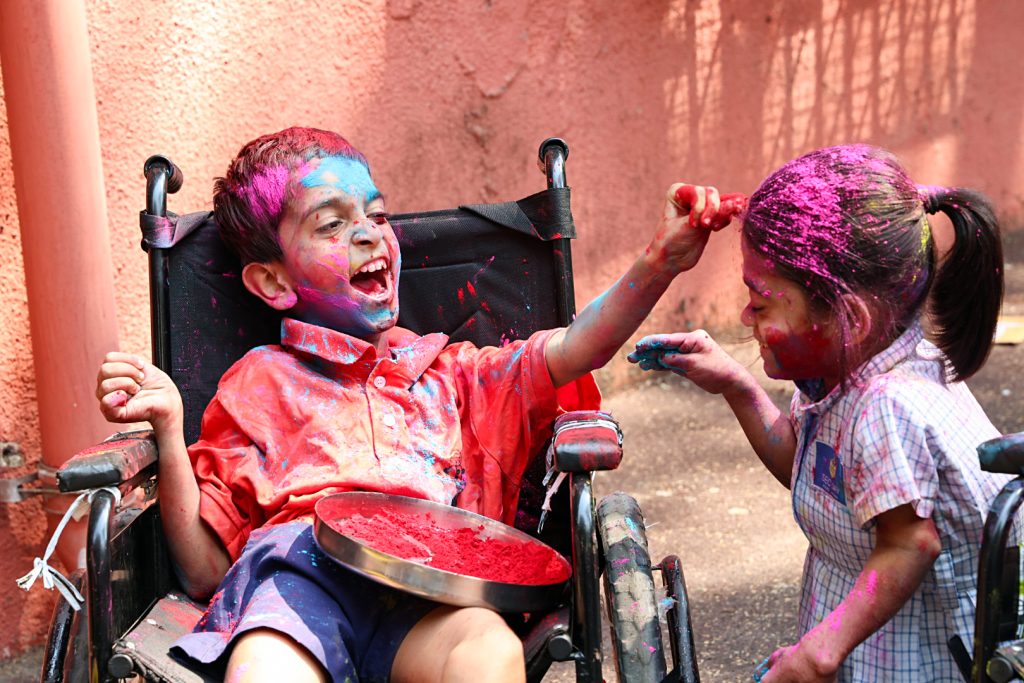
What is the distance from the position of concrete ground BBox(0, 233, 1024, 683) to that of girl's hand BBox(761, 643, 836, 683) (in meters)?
1.01

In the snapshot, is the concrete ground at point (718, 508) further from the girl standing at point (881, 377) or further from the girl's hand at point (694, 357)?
the girl standing at point (881, 377)

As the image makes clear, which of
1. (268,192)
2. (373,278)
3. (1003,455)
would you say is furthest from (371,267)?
(1003,455)

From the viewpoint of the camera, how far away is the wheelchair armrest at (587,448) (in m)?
2.00

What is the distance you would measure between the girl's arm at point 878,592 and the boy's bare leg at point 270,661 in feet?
2.67

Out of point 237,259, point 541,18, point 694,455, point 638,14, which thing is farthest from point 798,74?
point 237,259

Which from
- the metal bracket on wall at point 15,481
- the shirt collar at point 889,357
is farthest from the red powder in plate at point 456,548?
the metal bracket on wall at point 15,481

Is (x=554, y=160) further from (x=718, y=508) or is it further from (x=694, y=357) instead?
(x=718, y=508)

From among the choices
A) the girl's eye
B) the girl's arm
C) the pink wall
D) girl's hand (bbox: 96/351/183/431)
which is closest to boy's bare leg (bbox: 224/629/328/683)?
girl's hand (bbox: 96/351/183/431)

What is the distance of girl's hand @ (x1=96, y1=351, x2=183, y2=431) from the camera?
7.21 feet

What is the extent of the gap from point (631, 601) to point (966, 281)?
0.81 meters

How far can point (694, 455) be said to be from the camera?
179 inches

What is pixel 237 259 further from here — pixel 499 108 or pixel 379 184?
pixel 499 108

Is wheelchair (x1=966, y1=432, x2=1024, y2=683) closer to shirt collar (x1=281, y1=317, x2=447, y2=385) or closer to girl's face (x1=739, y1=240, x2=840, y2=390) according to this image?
girl's face (x1=739, y1=240, x2=840, y2=390)

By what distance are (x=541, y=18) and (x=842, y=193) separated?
2949 mm
